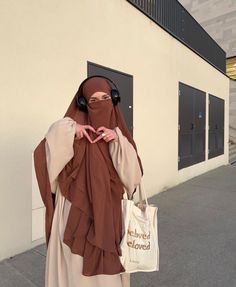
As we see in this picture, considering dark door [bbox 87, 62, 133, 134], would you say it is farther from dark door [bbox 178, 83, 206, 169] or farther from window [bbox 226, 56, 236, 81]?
window [bbox 226, 56, 236, 81]

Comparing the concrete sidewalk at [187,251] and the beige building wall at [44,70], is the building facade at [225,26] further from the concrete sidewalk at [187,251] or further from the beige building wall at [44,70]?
the beige building wall at [44,70]

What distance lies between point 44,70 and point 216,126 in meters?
7.94

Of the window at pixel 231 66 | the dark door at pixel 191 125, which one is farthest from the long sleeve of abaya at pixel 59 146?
the window at pixel 231 66

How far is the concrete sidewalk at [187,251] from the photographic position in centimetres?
269

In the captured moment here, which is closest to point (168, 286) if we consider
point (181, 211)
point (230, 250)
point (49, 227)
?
point (230, 250)

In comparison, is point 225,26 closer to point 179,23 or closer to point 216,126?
point 216,126

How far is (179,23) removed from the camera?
736 centimetres

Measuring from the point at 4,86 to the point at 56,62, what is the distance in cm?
80

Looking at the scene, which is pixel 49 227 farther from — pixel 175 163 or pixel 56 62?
pixel 175 163

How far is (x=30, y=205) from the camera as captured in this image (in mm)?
3273

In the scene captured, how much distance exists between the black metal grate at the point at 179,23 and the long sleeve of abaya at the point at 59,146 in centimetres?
412

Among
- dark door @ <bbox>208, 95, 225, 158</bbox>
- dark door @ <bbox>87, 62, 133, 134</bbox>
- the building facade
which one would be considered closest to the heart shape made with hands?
dark door @ <bbox>87, 62, 133, 134</bbox>

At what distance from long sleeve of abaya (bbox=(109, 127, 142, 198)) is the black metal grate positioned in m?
4.10

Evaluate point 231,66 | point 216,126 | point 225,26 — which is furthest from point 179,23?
point 231,66
